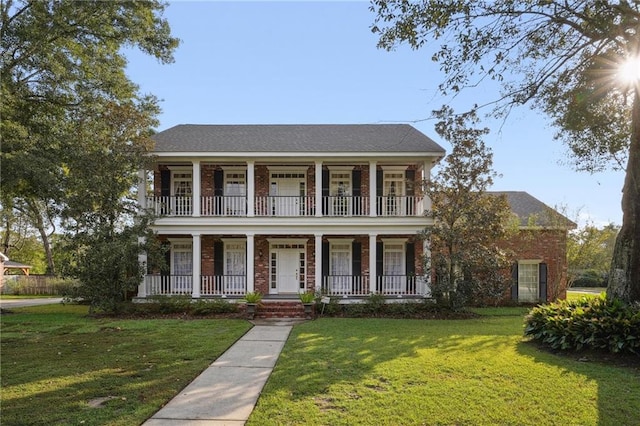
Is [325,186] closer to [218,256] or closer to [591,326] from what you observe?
[218,256]

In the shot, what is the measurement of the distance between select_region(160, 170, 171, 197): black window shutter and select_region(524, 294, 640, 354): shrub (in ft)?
45.0

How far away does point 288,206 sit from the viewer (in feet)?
52.7

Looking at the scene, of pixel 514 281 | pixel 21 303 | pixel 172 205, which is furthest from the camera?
pixel 21 303

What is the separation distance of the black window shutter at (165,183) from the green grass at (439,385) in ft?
32.6

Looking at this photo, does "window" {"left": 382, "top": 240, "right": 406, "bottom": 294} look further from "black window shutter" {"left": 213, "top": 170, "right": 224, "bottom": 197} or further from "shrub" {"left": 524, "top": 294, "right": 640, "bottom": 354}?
"shrub" {"left": 524, "top": 294, "right": 640, "bottom": 354}

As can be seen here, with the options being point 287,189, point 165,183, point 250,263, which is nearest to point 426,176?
point 287,189

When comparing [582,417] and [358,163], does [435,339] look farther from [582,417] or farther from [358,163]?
[358,163]

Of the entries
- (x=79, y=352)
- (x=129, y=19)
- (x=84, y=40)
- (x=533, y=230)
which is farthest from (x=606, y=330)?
(x=84, y=40)

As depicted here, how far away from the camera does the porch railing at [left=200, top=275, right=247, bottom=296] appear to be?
15742 mm

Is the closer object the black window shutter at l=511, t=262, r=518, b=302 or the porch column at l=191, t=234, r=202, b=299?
the porch column at l=191, t=234, r=202, b=299

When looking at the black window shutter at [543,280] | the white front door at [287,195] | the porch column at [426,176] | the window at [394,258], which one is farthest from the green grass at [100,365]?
the black window shutter at [543,280]

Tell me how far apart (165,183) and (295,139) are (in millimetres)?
5651

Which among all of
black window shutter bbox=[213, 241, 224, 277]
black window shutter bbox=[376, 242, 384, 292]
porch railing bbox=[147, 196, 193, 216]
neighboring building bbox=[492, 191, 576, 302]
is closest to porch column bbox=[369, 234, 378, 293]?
black window shutter bbox=[376, 242, 384, 292]

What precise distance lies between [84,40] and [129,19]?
1.71 metres
